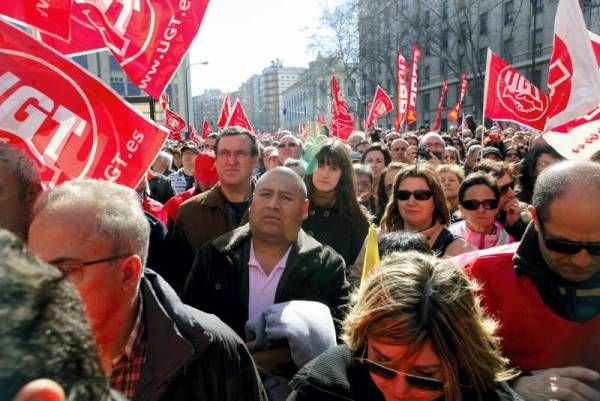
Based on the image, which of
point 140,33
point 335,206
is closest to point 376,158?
point 335,206

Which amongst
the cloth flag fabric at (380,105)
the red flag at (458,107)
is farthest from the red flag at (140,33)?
the red flag at (458,107)

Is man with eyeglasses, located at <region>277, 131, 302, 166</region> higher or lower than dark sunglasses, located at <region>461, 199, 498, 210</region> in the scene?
higher

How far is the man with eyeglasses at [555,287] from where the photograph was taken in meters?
1.78

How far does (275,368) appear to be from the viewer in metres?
2.10

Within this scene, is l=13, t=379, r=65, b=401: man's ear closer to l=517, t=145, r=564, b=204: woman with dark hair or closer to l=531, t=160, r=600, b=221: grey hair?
l=531, t=160, r=600, b=221: grey hair

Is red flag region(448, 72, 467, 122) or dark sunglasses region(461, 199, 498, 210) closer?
dark sunglasses region(461, 199, 498, 210)

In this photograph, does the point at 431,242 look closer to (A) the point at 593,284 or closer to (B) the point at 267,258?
(B) the point at 267,258

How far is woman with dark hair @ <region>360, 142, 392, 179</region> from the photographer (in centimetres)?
613

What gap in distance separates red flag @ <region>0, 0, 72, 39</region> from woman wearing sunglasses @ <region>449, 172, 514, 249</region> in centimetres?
262

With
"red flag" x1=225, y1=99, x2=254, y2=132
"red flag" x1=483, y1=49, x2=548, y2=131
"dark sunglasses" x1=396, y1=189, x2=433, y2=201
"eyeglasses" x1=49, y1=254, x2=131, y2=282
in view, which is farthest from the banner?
"red flag" x1=225, y1=99, x2=254, y2=132

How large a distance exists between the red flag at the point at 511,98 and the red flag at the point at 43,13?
223 inches

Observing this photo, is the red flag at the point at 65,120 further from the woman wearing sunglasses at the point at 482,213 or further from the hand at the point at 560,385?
the woman wearing sunglasses at the point at 482,213

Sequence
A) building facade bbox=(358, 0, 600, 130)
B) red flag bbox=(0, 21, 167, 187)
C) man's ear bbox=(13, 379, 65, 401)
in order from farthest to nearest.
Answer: building facade bbox=(358, 0, 600, 130) < red flag bbox=(0, 21, 167, 187) < man's ear bbox=(13, 379, 65, 401)

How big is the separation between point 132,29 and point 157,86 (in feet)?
1.13
